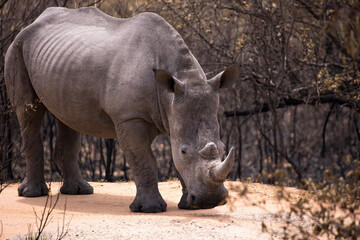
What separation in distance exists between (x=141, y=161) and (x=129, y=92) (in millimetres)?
774

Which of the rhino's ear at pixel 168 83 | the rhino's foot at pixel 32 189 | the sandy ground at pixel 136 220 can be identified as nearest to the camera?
the sandy ground at pixel 136 220

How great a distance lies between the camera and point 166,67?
6801mm

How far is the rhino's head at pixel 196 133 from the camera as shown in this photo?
594 centimetres

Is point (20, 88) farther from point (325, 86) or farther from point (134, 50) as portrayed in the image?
point (325, 86)

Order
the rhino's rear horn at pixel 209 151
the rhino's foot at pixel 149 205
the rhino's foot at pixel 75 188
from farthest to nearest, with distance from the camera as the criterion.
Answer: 1. the rhino's foot at pixel 75 188
2. the rhino's foot at pixel 149 205
3. the rhino's rear horn at pixel 209 151

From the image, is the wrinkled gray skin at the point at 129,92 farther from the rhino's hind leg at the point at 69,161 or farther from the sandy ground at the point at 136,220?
the sandy ground at the point at 136,220

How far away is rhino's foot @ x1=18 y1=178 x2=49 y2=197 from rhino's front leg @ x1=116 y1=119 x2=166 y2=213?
1.74 m

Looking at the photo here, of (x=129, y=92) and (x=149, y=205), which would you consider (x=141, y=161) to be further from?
(x=129, y=92)

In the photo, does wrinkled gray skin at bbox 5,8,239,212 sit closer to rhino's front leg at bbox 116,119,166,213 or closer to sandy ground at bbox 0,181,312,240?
rhino's front leg at bbox 116,119,166,213

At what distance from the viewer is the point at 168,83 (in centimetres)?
642

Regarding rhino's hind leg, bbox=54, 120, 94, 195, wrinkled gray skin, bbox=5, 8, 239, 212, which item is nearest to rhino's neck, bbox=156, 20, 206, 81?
wrinkled gray skin, bbox=5, 8, 239, 212

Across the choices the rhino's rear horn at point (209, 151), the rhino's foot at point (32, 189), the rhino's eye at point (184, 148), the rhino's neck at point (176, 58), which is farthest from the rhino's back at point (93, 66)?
the rhino's foot at point (32, 189)

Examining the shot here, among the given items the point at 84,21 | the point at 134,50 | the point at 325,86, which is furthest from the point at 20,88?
the point at 325,86

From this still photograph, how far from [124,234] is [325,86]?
536 cm
